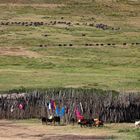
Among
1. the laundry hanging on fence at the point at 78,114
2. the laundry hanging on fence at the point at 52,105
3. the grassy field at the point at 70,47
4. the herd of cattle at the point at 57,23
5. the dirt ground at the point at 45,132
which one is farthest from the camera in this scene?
the herd of cattle at the point at 57,23

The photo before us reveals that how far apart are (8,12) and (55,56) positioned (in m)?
30.2

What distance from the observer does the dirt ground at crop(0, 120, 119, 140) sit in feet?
88.9

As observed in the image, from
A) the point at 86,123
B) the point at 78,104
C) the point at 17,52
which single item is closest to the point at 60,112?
the point at 78,104

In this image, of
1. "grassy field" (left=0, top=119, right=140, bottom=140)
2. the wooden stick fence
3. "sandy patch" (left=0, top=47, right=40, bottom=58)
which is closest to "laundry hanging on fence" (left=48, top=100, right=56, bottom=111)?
the wooden stick fence

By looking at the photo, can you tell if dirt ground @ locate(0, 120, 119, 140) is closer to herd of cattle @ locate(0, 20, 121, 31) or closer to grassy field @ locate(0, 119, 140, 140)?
grassy field @ locate(0, 119, 140, 140)

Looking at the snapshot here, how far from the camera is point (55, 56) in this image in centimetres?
5450

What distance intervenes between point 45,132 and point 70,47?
3088 centimetres

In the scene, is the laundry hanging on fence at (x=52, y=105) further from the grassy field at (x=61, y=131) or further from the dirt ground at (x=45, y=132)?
the dirt ground at (x=45, y=132)

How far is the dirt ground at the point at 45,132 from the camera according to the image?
27109 millimetres

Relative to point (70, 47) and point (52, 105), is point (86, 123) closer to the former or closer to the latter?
point (52, 105)

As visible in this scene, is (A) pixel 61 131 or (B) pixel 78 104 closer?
(A) pixel 61 131

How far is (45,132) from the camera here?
94.5 feet

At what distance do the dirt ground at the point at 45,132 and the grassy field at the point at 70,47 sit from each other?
8.42 m

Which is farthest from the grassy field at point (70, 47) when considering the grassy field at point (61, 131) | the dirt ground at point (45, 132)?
the dirt ground at point (45, 132)
